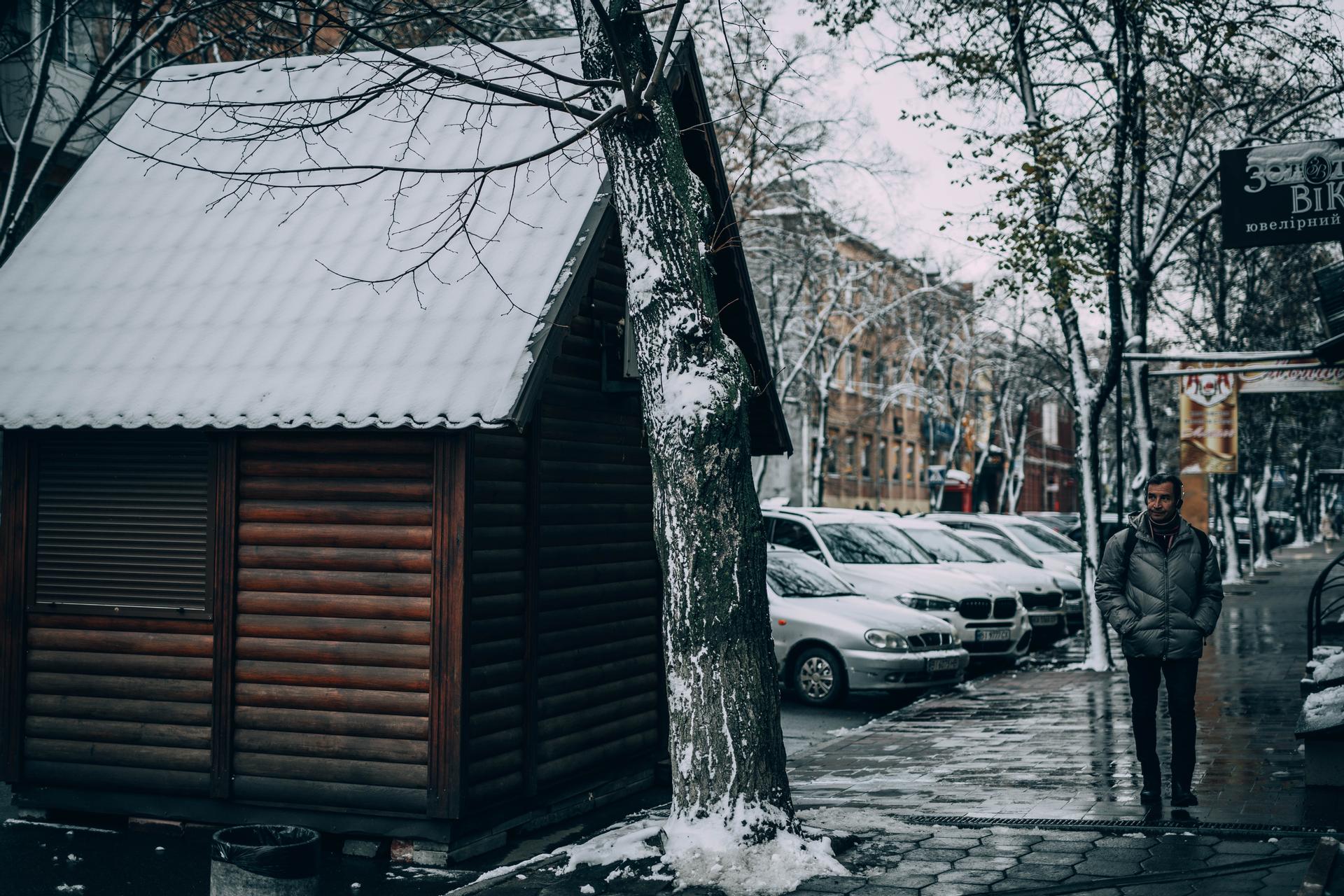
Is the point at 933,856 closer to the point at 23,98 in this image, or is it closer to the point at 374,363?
the point at 374,363

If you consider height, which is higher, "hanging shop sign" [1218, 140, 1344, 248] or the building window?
the building window

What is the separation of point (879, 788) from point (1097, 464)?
853 centimetres

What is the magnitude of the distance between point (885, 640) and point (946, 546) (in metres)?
6.04

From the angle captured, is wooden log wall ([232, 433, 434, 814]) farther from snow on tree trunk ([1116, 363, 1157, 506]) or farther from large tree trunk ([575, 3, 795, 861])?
snow on tree trunk ([1116, 363, 1157, 506])

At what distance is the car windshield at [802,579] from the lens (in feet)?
49.5

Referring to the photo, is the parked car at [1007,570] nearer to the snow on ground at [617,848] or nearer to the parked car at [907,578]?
the parked car at [907,578]

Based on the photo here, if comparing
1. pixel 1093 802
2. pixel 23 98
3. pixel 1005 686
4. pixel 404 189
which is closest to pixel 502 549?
pixel 404 189

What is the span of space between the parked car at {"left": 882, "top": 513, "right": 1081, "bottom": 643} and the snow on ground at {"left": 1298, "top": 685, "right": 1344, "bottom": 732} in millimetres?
10282

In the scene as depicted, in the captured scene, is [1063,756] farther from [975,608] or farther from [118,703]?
[975,608]

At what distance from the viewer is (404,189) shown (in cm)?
912

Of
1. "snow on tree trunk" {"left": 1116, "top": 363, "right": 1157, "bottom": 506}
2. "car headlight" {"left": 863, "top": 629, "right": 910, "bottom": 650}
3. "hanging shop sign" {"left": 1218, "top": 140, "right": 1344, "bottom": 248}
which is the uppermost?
"hanging shop sign" {"left": 1218, "top": 140, "right": 1344, "bottom": 248}

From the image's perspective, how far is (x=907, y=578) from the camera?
54.8ft

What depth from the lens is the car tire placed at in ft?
46.7

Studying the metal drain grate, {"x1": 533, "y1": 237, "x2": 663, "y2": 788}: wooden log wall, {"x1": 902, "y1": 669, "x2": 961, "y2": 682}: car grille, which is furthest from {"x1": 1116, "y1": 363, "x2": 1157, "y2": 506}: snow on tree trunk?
the metal drain grate
